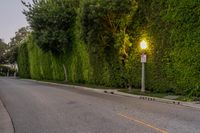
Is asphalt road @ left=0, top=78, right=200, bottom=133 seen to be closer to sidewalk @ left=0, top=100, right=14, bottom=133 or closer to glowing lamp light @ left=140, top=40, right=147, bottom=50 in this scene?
sidewalk @ left=0, top=100, right=14, bottom=133

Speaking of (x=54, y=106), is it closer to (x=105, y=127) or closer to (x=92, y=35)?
(x=105, y=127)

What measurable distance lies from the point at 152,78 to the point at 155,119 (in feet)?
39.6

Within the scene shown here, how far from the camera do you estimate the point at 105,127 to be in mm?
10852

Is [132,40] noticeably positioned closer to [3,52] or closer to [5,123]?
[5,123]

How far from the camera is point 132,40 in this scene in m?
27.2

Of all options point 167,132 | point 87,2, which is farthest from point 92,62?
point 167,132

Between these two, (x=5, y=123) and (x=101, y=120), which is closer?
(x=5, y=123)

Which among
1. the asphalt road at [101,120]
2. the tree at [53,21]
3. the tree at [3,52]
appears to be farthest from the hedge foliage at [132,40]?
the tree at [3,52]

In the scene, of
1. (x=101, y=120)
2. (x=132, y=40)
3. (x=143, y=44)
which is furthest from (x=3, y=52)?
(x=101, y=120)

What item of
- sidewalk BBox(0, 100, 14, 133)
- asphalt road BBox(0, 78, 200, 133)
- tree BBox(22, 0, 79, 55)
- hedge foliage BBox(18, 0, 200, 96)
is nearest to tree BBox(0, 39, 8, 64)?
tree BBox(22, 0, 79, 55)

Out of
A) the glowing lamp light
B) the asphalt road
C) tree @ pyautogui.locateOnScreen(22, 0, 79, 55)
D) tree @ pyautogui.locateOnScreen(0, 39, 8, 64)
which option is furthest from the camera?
tree @ pyautogui.locateOnScreen(0, 39, 8, 64)

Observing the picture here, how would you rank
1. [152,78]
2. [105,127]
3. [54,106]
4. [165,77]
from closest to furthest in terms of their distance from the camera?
[105,127], [54,106], [165,77], [152,78]

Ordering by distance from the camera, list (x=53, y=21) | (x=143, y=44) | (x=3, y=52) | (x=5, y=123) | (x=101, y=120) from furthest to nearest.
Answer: (x=3, y=52)
(x=53, y=21)
(x=143, y=44)
(x=101, y=120)
(x=5, y=123)

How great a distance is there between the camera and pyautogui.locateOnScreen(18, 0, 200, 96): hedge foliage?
2005cm
